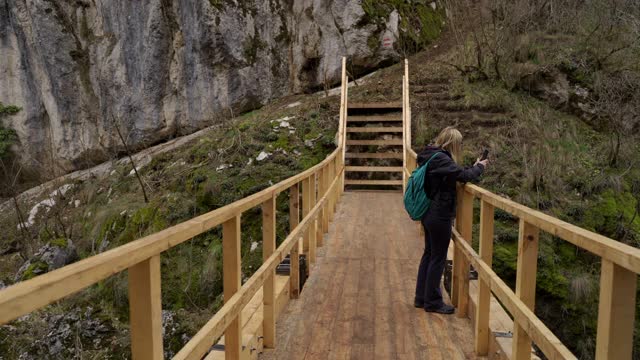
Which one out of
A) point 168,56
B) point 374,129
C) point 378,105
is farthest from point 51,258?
point 168,56

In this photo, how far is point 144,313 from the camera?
1679 millimetres

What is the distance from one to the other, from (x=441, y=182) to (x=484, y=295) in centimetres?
112

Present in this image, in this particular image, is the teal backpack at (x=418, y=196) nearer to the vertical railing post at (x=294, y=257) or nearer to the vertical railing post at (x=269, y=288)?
the vertical railing post at (x=294, y=257)

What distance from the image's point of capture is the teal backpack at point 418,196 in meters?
4.34

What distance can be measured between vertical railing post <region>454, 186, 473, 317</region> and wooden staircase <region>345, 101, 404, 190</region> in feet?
24.7

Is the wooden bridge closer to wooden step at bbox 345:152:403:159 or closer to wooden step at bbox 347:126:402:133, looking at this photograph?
wooden step at bbox 345:152:403:159

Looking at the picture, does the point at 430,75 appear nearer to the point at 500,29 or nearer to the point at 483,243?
the point at 500,29

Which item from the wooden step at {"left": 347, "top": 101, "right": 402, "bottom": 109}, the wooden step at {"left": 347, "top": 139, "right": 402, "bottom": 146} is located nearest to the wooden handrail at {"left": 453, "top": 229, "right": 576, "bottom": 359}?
the wooden step at {"left": 347, "top": 139, "right": 402, "bottom": 146}

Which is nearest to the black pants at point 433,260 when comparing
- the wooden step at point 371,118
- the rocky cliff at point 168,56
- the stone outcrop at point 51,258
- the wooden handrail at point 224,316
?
the wooden handrail at point 224,316

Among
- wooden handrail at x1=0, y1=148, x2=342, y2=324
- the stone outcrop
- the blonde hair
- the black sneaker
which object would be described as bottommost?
the stone outcrop

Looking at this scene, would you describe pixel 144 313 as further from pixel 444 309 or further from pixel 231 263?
pixel 444 309

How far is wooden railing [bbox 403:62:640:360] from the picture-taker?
171cm

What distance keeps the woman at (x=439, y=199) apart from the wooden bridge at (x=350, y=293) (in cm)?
15

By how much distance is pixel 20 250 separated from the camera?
46.6ft
